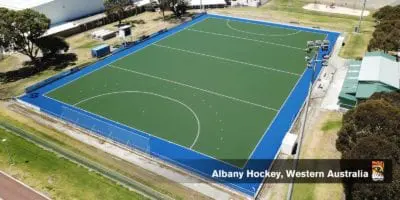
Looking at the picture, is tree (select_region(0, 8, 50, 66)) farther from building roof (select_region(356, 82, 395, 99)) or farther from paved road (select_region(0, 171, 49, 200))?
building roof (select_region(356, 82, 395, 99))

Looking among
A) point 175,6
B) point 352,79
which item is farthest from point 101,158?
point 175,6

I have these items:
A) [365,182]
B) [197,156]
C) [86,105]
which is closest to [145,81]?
[86,105]

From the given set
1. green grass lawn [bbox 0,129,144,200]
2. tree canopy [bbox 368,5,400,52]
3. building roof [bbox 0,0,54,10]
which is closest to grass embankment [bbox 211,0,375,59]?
tree canopy [bbox 368,5,400,52]

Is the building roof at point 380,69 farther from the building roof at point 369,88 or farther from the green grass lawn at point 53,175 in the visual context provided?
the green grass lawn at point 53,175

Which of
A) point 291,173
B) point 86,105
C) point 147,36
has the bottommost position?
point 291,173

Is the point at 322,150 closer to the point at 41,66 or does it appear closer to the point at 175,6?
the point at 41,66

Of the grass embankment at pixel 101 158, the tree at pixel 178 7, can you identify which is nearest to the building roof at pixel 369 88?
the grass embankment at pixel 101 158

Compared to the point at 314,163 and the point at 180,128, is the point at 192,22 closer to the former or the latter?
the point at 180,128
